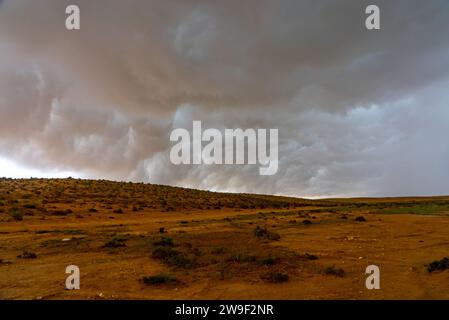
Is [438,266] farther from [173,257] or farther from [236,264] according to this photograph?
[173,257]

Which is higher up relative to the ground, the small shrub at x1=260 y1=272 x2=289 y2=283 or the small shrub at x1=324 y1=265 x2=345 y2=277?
the small shrub at x1=324 y1=265 x2=345 y2=277

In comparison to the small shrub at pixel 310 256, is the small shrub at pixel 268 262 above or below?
below

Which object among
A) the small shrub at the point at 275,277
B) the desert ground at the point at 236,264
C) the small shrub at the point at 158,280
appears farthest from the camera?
the small shrub at the point at 275,277

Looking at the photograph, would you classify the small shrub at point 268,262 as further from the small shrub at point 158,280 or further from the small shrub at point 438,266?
the small shrub at point 438,266

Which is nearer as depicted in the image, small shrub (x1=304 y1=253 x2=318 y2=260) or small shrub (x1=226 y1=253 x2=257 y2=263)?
small shrub (x1=226 y1=253 x2=257 y2=263)

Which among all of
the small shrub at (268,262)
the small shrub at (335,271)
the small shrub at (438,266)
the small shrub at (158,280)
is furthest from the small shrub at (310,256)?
the small shrub at (158,280)

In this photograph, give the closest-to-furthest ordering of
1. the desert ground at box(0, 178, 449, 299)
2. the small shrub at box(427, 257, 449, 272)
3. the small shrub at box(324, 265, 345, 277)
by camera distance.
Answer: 1. the desert ground at box(0, 178, 449, 299)
2. the small shrub at box(324, 265, 345, 277)
3. the small shrub at box(427, 257, 449, 272)

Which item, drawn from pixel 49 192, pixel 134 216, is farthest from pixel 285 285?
pixel 49 192

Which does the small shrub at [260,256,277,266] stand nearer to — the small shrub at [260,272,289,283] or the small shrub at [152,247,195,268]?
the small shrub at [260,272,289,283]

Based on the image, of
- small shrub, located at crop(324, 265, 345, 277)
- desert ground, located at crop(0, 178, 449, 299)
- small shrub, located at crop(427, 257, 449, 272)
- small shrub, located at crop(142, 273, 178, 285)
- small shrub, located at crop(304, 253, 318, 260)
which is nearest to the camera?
desert ground, located at crop(0, 178, 449, 299)

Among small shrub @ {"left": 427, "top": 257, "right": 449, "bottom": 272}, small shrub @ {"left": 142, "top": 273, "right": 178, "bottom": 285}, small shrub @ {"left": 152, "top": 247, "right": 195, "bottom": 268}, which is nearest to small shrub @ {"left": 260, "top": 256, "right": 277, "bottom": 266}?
small shrub @ {"left": 152, "top": 247, "right": 195, "bottom": 268}

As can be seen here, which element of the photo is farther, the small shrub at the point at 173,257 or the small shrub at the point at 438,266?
the small shrub at the point at 173,257
